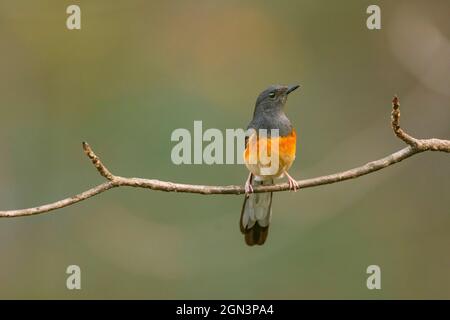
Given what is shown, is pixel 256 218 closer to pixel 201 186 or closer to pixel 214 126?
pixel 201 186

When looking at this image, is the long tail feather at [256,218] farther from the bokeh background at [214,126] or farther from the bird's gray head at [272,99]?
the bokeh background at [214,126]

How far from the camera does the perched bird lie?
13.5 ft

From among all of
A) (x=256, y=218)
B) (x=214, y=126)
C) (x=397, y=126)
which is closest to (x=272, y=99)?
(x=256, y=218)

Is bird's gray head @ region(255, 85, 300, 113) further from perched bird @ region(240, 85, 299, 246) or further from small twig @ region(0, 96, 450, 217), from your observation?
small twig @ region(0, 96, 450, 217)

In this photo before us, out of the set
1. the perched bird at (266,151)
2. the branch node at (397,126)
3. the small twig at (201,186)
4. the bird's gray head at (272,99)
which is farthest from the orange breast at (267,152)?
the branch node at (397,126)

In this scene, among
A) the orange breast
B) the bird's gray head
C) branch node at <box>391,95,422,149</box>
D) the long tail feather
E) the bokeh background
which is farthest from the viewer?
the bokeh background

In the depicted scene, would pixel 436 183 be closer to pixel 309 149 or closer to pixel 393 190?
pixel 393 190

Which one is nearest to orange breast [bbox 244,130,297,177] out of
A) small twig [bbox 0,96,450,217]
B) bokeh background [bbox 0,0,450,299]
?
small twig [bbox 0,96,450,217]

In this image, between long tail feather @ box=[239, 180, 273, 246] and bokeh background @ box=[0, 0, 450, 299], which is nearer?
long tail feather @ box=[239, 180, 273, 246]

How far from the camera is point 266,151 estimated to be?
4.10 meters

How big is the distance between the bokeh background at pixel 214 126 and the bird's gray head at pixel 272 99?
2512 mm

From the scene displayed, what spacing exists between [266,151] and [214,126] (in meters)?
3.04

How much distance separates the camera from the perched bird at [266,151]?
4.11m

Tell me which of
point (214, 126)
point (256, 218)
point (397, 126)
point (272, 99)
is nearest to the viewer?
point (397, 126)
